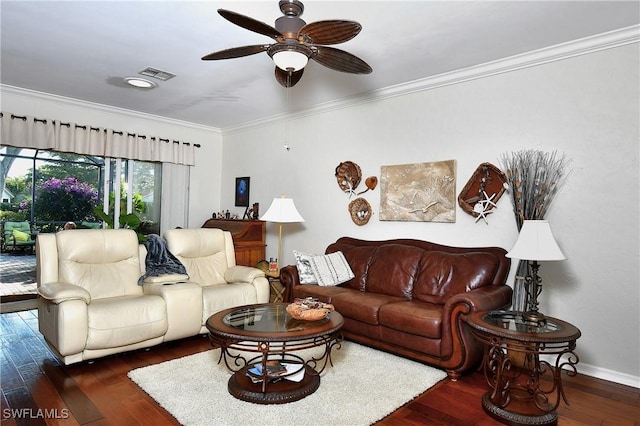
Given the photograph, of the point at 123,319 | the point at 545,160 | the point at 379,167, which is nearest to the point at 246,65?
the point at 379,167

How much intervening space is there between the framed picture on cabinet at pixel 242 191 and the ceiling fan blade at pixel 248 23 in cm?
382

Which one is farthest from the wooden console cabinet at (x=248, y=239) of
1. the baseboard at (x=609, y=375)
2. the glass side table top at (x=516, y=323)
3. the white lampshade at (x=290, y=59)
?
the baseboard at (x=609, y=375)

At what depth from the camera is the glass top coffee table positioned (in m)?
2.36

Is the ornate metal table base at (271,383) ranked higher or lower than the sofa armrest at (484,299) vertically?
lower

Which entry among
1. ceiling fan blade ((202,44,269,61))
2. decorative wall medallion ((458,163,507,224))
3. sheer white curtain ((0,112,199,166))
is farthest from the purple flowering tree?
decorative wall medallion ((458,163,507,224))

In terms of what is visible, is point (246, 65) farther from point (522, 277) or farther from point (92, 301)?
point (522, 277)

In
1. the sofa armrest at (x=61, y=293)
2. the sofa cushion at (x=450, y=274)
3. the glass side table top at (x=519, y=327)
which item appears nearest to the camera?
the glass side table top at (x=519, y=327)

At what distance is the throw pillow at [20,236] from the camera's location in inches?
187

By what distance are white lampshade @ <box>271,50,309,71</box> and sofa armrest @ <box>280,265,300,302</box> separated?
2.24 metres

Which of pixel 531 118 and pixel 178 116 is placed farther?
pixel 178 116

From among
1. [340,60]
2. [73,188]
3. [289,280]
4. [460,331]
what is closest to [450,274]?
[460,331]

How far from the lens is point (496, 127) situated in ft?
11.6

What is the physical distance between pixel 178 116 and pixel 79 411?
13.8 feet

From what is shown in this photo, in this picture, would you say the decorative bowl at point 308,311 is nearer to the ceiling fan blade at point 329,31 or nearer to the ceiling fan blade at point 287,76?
the ceiling fan blade at point 287,76
